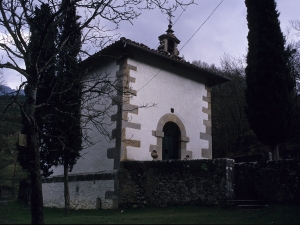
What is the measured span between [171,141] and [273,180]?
4.63 m

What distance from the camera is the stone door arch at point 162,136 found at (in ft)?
39.7

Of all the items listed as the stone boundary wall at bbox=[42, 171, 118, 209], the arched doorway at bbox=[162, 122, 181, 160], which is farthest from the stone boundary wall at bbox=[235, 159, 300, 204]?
the stone boundary wall at bbox=[42, 171, 118, 209]

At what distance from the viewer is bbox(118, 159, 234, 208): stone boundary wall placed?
959 centimetres

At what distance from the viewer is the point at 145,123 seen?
1201cm

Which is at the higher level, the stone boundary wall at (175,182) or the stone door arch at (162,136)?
the stone door arch at (162,136)

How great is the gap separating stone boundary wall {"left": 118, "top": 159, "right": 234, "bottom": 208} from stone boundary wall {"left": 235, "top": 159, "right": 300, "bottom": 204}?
0.81m

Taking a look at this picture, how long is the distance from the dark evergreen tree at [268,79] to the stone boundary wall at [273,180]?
3028mm

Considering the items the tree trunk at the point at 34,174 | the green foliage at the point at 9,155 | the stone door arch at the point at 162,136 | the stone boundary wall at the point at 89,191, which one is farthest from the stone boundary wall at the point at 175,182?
the green foliage at the point at 9,155

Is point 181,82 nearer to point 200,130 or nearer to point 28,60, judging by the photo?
point 200,130

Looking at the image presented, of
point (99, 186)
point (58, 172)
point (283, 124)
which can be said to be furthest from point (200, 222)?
point (58, 172)

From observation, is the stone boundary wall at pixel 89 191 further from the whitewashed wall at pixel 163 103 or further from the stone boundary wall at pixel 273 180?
the stone boundary wall at pixel 273 180

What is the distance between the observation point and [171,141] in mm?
13070

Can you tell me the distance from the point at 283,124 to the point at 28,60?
31.3 ft

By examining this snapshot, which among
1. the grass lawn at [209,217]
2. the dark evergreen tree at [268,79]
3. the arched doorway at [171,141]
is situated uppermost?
the dark evergreen tree at [268,79]
